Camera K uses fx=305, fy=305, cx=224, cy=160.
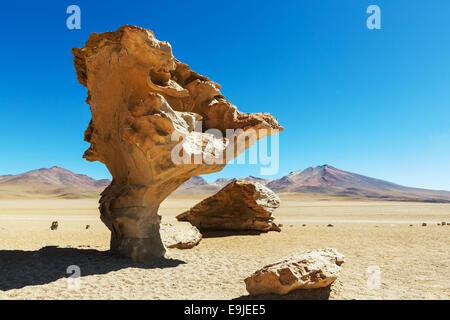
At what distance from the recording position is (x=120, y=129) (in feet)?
33.4

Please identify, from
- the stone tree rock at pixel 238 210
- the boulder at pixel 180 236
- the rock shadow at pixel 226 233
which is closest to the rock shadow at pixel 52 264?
the boulder at pixel 180 236

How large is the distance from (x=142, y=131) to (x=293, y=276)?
5531mm

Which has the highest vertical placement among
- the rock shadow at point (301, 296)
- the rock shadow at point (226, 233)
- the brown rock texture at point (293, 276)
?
the brown rock texture at point (293, 276)

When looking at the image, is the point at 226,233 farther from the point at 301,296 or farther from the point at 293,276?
the point at 293,276

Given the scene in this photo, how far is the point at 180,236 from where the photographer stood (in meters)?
12.8

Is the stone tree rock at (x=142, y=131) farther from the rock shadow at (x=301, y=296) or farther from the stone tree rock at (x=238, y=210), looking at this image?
the stone tree rock at (x=238, y=210)

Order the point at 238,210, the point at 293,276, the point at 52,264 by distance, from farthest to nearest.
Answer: the point at 238,210, the point at 52,264, the point at 293,276

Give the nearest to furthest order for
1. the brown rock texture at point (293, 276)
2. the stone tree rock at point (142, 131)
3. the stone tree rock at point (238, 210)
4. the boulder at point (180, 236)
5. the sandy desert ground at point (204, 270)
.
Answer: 1. the brown rock texture at point (293, 276)
2. the sandy desert ground at point (204, 270)
3. the stone tree rock at point (142, 131)
4. the boulder at point (180, 236)
5. the stone tree rock at point (238, 210)

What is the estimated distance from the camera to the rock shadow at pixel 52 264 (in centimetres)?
711

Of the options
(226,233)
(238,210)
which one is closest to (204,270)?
(226,233)

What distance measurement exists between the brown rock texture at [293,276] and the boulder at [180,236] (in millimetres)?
6337

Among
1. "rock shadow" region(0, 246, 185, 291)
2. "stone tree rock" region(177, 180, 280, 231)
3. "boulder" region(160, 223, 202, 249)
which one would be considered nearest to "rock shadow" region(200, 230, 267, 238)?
"stone tree rock" region(177, 180, 280, 231)

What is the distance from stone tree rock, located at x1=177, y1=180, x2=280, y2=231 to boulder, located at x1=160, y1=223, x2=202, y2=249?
322cm

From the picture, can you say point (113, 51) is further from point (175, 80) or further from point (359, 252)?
point (359, 252)
